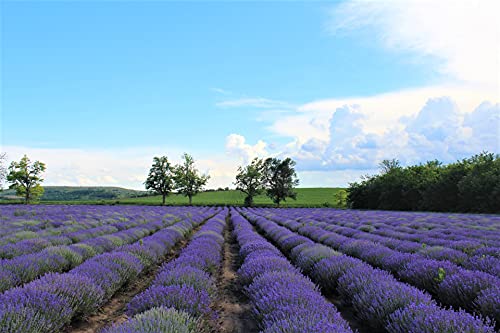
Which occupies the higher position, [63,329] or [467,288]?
[467,288]

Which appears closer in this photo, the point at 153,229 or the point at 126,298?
the point at 126,298

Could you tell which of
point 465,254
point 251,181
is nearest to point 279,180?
point 251,181

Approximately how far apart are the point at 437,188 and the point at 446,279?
31.4 m

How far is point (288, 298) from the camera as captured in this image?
3.28 m

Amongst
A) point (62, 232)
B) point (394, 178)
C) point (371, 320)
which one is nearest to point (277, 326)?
point (371, 320)

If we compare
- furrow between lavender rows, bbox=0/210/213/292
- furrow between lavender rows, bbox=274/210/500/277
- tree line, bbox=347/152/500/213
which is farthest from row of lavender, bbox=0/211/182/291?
tree line, bbox=347/152/500/213

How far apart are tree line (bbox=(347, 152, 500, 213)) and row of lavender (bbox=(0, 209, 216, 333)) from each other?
28123 mm

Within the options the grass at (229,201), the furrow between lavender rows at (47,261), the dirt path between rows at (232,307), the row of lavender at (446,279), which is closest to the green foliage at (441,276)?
the row of lavender at (446,279)

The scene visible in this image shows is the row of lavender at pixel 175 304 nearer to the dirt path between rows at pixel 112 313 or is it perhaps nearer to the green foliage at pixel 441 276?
the dirt path between rows at pixel 112 313

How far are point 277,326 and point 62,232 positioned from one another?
10018 mm

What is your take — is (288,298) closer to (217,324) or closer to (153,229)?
(217,324)

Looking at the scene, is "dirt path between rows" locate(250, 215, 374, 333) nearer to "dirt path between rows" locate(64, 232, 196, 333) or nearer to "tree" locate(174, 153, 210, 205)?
"dirt path between rows" locate(64, 232, 196, 333)

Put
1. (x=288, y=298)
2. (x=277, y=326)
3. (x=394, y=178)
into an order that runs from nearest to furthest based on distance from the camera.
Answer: (x=277, y=326), (x=288, y=298), (x=394, y=178)

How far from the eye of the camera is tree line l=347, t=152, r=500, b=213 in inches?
1044
